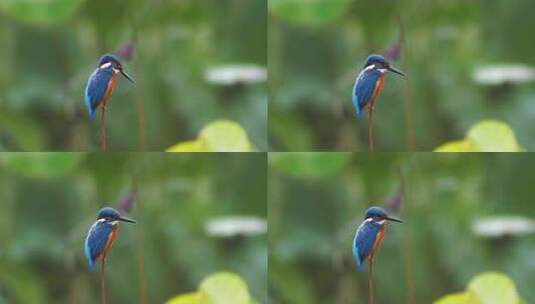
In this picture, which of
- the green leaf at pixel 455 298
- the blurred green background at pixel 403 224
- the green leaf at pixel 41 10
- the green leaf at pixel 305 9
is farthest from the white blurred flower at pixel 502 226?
the green leaf at pixel 41 10

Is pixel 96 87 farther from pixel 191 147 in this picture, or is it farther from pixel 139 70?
pixel 191 147

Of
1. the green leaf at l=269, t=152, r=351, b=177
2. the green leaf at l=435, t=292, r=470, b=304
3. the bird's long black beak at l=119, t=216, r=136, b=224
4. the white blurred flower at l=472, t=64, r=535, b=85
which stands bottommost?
the green leaf at l=435, t=292, r=470, b=304

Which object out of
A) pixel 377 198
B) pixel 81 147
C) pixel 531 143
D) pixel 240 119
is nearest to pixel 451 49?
pixel 531 143

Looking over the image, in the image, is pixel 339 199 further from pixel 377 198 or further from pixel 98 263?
pixel 98 263

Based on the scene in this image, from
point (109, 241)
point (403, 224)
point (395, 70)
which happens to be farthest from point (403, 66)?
point (109, 241)

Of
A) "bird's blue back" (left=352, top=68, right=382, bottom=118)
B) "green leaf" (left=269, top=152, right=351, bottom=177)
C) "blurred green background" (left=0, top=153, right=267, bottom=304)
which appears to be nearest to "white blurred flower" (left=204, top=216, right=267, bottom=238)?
"blurred green background" (left=0, top=153, right=267, bottom=304)

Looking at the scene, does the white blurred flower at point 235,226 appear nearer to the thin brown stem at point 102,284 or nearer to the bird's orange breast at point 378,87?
the thin brown stem at point 102,284

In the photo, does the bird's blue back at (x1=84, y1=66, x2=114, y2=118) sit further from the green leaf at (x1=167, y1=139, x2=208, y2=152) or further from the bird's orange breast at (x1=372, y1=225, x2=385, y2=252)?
the bird's orange breast at (x1=372, y1=225, x2=385, y2=252)
